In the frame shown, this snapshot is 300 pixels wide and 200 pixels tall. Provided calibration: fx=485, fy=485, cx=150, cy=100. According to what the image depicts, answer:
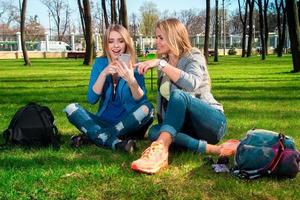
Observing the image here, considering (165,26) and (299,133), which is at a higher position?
(165,26)

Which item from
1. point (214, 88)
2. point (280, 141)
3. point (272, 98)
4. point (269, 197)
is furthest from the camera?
point (214, 88)

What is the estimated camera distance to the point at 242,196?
3.33m

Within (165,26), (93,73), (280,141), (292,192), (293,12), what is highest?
(293,12)

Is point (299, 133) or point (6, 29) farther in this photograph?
point (6, 29)

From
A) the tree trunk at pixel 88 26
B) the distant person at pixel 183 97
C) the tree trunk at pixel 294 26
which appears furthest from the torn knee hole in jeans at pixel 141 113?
the tree trunk at pixel 88 26

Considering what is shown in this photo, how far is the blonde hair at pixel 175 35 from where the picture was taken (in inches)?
178

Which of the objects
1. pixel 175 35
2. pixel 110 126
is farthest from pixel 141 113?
pixel 175 35

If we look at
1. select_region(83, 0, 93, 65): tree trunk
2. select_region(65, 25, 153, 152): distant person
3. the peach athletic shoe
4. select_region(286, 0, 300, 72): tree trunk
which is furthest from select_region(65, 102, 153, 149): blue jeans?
select_region(83, 0, 93, 65): tree trunk

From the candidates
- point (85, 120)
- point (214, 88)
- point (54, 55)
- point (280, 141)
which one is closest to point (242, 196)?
point (280, 141)

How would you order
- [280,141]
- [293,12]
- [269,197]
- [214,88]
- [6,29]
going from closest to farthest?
[269,197] < [280,141] < [214,88] < [293,12] < [6,29]

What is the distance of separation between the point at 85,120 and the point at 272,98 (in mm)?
5641

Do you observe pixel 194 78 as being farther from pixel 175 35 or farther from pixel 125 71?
pixel 125 71

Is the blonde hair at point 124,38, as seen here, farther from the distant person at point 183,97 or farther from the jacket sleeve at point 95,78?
the distant person at point 183,97

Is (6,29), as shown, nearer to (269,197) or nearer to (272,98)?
(272,98)
